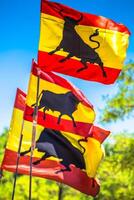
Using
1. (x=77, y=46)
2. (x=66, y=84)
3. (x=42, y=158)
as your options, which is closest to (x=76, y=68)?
(x=77, y=46)

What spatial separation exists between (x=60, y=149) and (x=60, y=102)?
3.36 ft

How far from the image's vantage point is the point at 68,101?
1184cm

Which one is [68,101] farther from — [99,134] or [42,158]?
[42,158]

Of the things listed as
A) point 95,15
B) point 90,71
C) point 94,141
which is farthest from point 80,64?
point 94,141

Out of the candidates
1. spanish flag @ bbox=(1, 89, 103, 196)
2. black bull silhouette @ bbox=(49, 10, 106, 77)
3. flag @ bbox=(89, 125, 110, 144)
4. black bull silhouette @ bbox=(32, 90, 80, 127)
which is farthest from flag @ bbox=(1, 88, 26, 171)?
black bull silhouette @ bbox=(49, 10, 106, 77)

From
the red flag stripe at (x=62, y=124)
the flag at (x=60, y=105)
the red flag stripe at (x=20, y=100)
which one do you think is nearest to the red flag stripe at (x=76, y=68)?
the flag at (x=60, y=105)

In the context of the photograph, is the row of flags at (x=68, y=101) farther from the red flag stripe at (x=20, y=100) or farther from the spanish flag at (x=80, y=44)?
the red flag stripe at (x=20, y=100)

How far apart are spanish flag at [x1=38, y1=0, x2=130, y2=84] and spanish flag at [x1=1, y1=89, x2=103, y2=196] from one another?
194 cm

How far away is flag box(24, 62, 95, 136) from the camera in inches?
457

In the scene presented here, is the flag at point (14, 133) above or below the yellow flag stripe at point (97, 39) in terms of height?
below

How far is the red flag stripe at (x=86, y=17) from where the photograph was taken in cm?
1034

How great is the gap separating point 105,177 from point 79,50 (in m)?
33.0

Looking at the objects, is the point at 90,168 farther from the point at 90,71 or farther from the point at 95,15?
the point at 95,15

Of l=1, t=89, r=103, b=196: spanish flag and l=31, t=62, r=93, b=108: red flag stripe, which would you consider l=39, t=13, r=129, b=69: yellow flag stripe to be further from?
l=1, t=89, r=103, b=196: spanish flag
